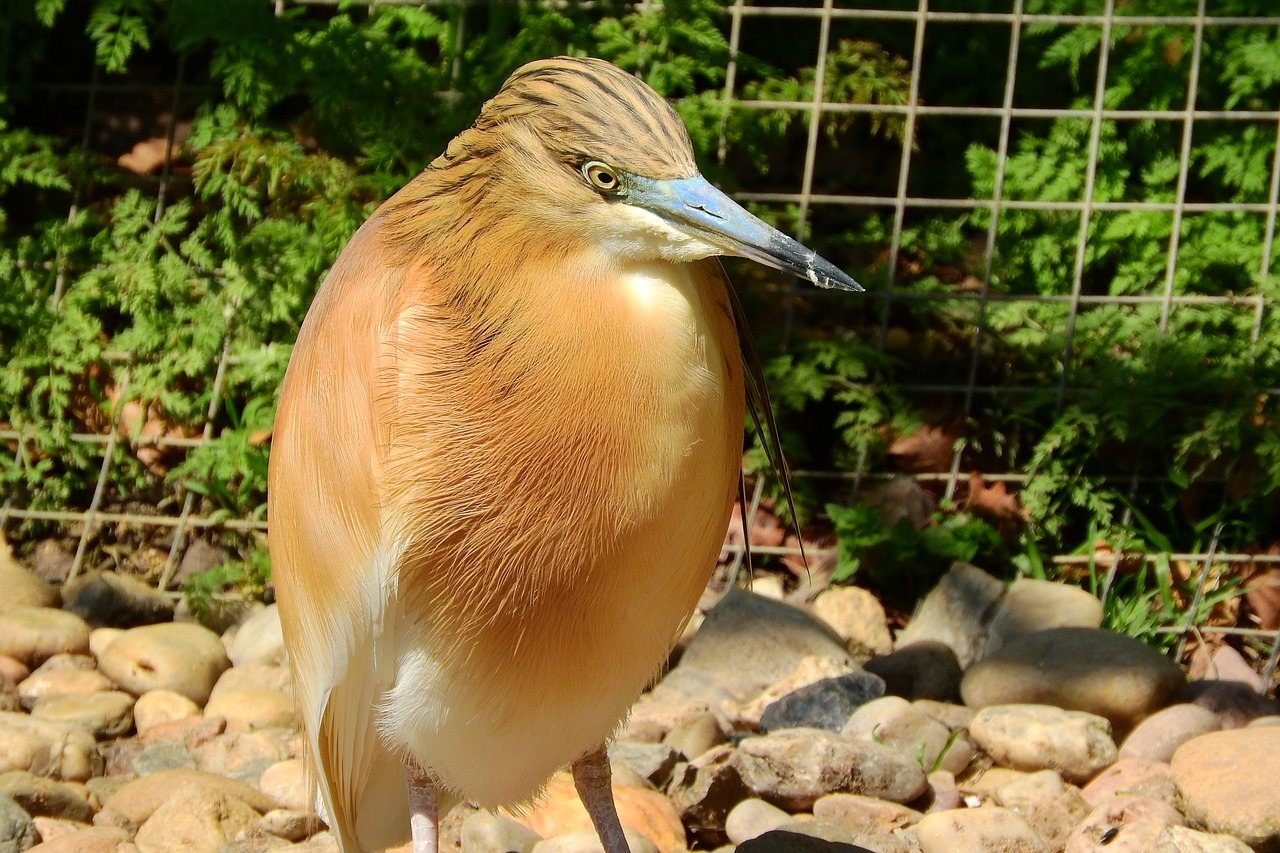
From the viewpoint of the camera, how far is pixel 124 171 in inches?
239

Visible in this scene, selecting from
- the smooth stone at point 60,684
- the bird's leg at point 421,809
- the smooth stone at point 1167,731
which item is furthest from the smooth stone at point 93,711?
the smooth stone at point 1167,731

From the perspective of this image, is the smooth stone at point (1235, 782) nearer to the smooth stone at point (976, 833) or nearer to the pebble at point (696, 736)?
the smooth stone at point (976, 833)

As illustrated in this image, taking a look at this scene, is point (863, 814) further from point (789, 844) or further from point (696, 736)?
point (696, 736)

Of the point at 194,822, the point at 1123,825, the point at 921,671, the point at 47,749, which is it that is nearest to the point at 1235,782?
the point at 1123,825

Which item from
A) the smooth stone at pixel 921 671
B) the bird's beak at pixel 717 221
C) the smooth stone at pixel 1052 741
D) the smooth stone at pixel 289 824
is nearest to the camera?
the bird's beak at pixel 717 221

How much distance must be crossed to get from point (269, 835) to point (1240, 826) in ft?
8.18

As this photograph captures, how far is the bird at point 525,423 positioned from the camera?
2520mm

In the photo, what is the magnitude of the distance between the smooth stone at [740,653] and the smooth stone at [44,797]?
5.46 ft

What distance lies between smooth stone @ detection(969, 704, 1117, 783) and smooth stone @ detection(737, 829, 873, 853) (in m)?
0.82

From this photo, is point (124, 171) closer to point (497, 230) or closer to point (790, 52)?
point (790, 52)

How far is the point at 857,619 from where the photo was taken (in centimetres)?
494

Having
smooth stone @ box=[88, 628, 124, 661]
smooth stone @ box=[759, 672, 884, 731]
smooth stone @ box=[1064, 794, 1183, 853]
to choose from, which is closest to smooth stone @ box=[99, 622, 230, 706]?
smooth stone @ box=[88, 628, 124, 661]

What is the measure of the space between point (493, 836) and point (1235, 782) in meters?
1.90

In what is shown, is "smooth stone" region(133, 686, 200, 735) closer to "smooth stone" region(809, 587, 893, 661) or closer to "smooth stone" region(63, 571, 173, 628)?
"smooth stone" region(63, 571, 173, 628)
